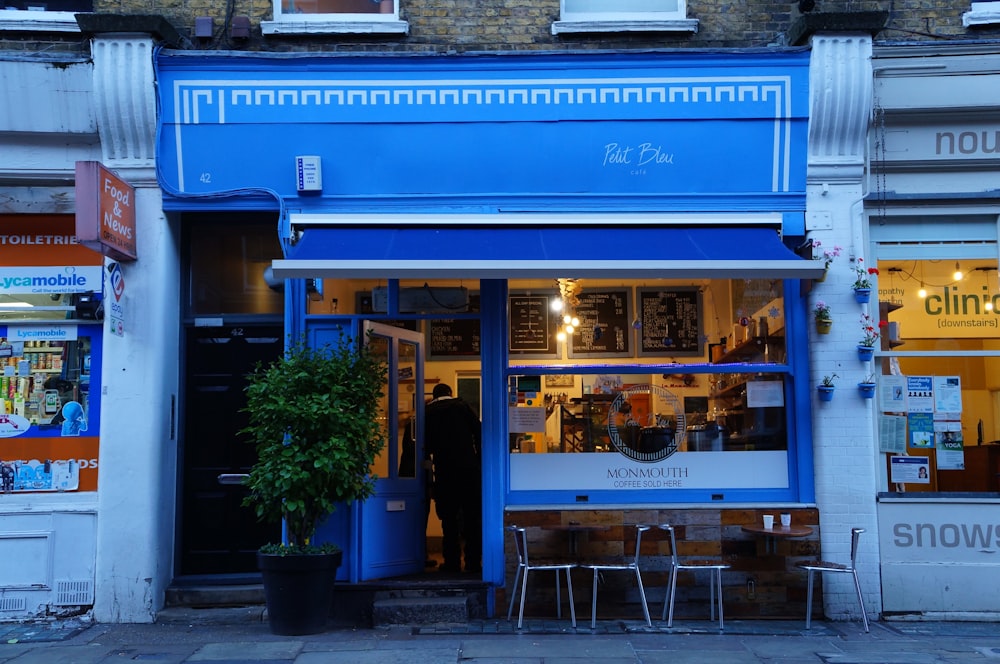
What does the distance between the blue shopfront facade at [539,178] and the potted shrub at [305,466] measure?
750 mm

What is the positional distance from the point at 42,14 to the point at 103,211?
229 centimetres

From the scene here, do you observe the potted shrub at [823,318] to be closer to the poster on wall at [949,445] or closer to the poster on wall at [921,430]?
the poster on wall at [921,430]

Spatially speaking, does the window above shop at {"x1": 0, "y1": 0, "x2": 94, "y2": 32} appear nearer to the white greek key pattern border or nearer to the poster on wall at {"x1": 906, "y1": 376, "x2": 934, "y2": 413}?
the white greek key pattern border

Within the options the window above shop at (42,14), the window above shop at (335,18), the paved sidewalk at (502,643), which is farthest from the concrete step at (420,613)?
the window above shop at (42,14)

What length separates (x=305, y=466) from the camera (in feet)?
24.7

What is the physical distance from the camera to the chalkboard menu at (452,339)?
9.25 meters

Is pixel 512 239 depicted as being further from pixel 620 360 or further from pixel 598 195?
pixel 620 360

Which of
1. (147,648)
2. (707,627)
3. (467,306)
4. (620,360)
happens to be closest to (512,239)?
(467,306)

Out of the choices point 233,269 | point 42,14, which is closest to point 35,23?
point 42,14

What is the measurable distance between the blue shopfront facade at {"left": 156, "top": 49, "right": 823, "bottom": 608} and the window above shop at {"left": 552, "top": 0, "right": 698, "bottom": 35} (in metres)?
0.30

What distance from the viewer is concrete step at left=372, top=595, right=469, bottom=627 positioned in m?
7.98

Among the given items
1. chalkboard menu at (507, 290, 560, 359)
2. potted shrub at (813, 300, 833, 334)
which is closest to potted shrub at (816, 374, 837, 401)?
potted shrub at (813, 300, 833, 334)

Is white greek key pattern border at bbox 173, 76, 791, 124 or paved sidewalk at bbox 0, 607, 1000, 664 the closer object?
paved sidewalk at bbox 0, 607, 1000, 664

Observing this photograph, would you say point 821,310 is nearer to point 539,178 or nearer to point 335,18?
point 539,178
